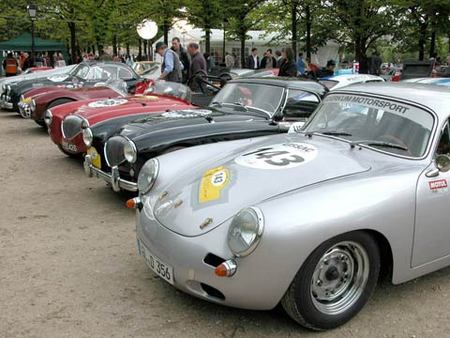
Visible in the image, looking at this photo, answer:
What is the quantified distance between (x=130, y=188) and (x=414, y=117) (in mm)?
2827

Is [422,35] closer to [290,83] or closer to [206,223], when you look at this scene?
[290,83]

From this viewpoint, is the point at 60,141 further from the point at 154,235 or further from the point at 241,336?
the point at 241,336

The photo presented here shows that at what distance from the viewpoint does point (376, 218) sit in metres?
3.03

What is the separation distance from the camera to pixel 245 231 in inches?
111

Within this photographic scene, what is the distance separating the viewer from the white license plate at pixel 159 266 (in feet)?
10.2

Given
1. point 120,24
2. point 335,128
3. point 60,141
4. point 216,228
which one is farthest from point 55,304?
point 120,24

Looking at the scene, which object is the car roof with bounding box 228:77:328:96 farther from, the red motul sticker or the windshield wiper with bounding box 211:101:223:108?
the red motul sticker

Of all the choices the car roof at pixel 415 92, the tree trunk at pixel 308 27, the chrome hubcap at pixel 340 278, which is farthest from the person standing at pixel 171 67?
the tree trunk at pixel 308 27

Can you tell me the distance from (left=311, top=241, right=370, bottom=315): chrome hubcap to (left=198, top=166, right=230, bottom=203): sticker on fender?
78 cm

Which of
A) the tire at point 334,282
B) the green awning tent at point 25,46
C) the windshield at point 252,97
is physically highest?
the green awning tent at point 25,46

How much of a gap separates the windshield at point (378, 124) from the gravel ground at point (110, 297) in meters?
1.03

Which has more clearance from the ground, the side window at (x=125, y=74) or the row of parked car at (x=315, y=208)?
the side window at (x=125, y=74)

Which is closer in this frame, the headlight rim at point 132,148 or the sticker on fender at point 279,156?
the sticker on fender at point 279,156

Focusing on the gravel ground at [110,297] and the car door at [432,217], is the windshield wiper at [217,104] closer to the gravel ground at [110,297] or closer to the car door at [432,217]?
the gravel ground at [110,297]
